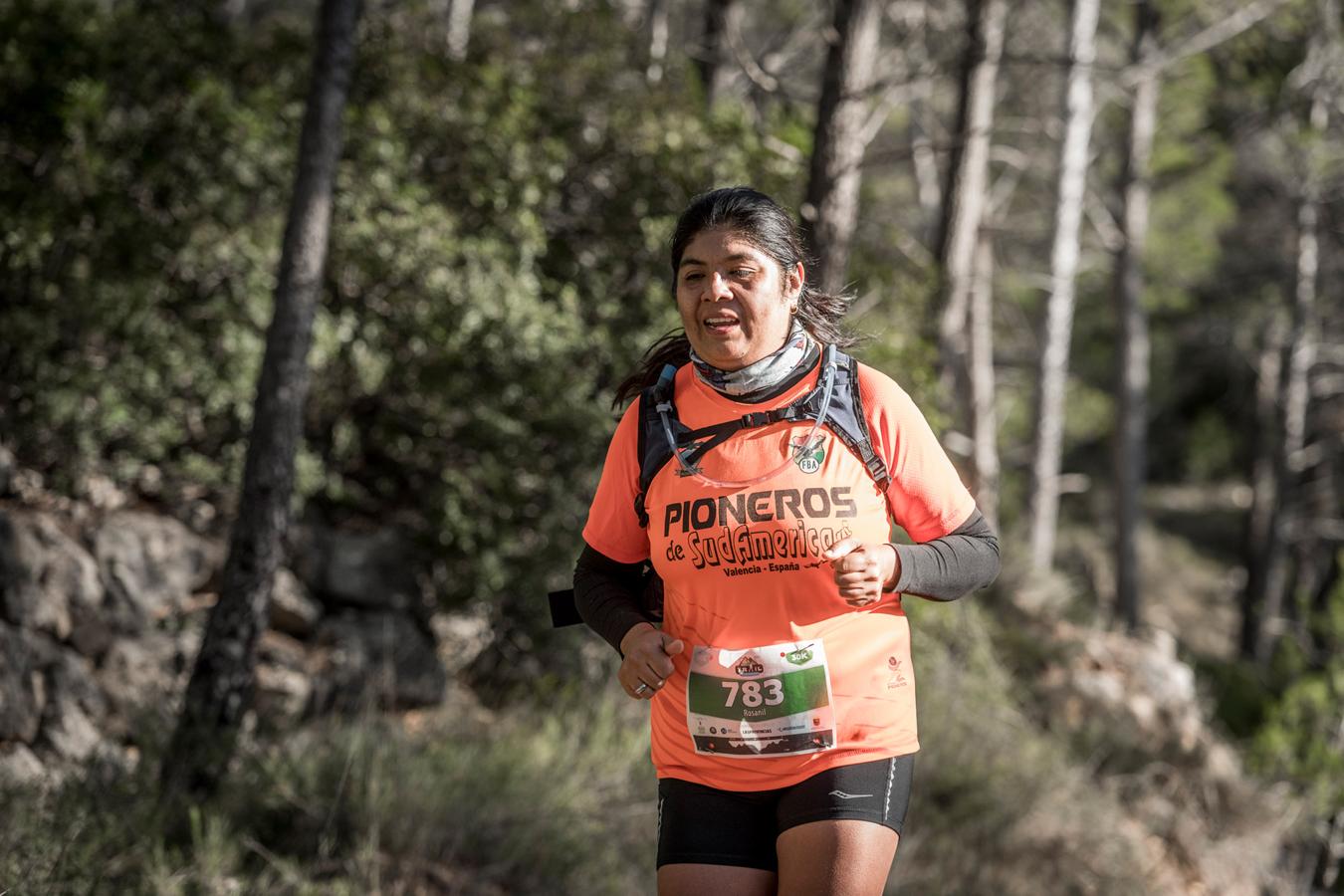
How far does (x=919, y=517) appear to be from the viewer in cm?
272

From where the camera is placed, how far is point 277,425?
5.32m

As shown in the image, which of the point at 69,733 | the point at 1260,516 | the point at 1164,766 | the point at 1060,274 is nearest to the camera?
the point at 69,733

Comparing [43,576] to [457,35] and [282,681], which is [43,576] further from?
[457,35]

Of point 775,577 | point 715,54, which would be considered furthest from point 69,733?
point 715,54

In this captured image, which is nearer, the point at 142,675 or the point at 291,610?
the point at 142,675

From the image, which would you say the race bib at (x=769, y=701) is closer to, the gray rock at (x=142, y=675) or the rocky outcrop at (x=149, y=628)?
the rocky outcrop at (x=149, y=628)

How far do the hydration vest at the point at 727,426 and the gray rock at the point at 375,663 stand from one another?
3.92 metres

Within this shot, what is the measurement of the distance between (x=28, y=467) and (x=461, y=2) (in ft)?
34.1

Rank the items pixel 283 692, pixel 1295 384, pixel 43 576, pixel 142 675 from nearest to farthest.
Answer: pixel 43 576 → pixel 142 675 → pixel 283 692 → pixel 1295 384

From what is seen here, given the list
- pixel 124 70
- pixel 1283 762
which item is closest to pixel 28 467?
pixel 124 70

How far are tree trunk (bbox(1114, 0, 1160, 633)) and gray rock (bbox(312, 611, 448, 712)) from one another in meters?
10.9

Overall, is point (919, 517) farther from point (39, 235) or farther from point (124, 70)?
point (124, 70)

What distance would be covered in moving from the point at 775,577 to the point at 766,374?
17.3 inches

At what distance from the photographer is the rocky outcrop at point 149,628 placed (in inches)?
209
